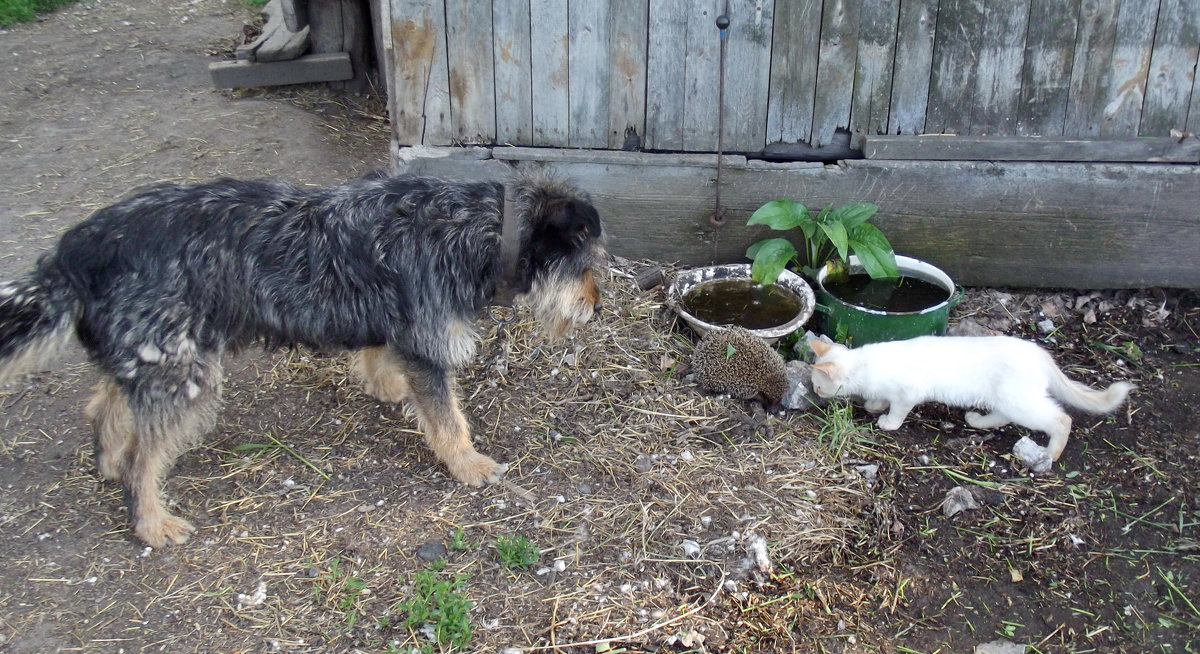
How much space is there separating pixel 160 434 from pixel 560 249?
1827 millimetres

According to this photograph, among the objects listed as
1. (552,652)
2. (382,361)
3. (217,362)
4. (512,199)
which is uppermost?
(512,199)

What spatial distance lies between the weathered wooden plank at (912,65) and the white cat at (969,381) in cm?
143

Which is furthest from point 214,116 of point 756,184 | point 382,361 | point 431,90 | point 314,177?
point 756,184

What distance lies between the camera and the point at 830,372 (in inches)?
183

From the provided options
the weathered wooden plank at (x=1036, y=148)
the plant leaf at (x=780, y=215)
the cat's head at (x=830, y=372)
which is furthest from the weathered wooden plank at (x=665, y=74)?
the cat's head at (x=830, y=372)

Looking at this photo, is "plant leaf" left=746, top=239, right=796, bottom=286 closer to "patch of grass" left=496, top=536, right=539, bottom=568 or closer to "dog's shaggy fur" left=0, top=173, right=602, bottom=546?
"dog's shaggy fur" left=0, top=173, right=602, bottom=546

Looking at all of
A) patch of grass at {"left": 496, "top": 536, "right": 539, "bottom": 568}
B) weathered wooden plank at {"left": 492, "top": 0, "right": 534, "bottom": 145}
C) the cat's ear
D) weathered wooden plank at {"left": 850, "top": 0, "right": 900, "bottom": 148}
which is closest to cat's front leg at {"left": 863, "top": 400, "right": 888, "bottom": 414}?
the cat's ear

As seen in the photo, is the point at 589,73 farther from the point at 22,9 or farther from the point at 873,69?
the point at 22,9

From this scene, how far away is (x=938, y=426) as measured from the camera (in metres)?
4.84

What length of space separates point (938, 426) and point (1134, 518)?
98cm

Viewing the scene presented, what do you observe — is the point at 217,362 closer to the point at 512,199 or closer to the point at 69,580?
the point at 69,580

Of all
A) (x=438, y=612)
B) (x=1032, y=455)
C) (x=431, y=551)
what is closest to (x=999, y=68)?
(x=1032, y=455)

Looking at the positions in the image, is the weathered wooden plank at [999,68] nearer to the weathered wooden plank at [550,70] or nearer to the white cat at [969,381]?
the white cat at [969,381]

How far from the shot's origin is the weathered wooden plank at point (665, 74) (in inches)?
205
